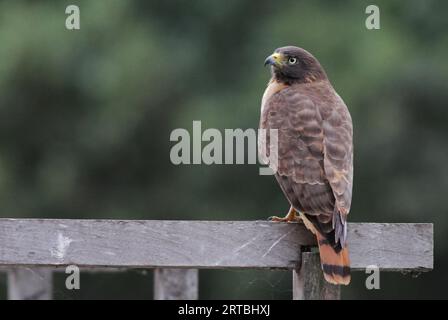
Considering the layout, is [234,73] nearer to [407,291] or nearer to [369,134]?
[369,134]

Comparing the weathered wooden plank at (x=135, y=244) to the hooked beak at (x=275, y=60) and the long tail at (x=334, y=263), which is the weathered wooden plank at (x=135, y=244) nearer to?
the long tail at (x=334, y=263)

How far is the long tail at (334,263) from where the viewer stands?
14.5 feet

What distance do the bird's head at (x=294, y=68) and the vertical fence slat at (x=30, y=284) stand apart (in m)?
1.92

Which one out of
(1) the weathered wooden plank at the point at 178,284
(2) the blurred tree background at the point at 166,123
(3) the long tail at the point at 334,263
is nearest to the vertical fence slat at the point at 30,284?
(1) the weathered wooden plank at the point at 178,284

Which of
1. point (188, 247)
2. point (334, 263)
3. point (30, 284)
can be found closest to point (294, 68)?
point (30, 284)

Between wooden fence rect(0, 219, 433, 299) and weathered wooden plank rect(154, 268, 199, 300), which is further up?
wooden fence rect(0, 219, 433, 299)

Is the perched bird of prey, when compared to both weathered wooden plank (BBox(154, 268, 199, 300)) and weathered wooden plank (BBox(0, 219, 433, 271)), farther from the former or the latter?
weathered wooden plank (BBox(154, 268, 199, 300))

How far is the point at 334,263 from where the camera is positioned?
4.48m

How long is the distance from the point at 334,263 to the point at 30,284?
9.90ft

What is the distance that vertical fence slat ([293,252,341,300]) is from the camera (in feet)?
14.6

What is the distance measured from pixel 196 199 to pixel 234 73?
2120 millimetres

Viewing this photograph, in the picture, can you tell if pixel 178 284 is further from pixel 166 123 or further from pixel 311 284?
pixel 166 123

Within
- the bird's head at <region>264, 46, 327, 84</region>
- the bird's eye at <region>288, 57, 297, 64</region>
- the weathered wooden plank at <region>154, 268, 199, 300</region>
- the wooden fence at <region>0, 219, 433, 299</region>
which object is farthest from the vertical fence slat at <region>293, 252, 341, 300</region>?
the bird's eye at <region>288, 57, 297, 64</region>

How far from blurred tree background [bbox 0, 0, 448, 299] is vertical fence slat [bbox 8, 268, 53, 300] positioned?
5.62 meters
